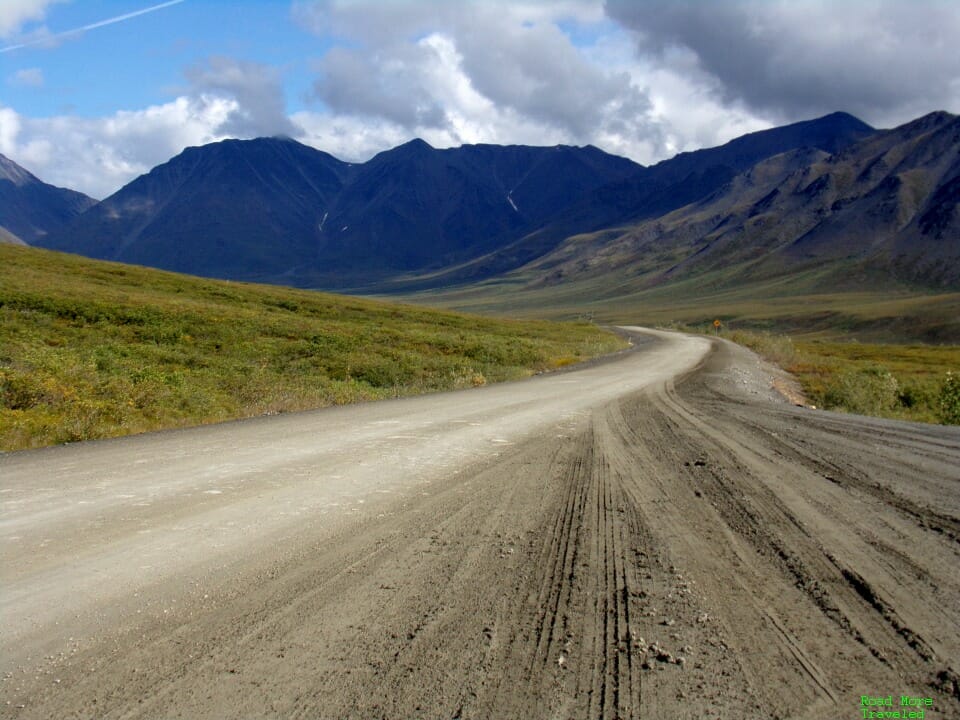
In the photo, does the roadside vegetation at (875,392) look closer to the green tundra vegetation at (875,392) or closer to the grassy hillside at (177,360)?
the green tundra vegetation at (875,392)

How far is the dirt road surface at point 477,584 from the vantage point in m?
3.02

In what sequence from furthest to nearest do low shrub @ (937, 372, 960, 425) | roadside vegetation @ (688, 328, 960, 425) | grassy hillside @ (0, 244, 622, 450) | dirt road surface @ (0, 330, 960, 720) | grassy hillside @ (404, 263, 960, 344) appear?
grassy hillside @ (404, 263, 960, 344)
roadside vegetation @ (688, 328, 960, 425)
low shrub @ (937, 372, 960, 425)
grassy hillside @ (0, 244, 622, 450)
dirt road surface @ (0, 330, 960, 720)

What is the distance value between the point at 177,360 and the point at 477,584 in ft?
58.4

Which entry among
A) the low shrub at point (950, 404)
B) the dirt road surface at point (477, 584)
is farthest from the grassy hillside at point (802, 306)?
the dirt road surface at point (477, 584)

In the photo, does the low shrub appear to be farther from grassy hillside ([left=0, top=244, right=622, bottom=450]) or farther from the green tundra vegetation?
grassy hillside ([left=0, top=244, right=622, bottom=450])

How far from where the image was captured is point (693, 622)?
11.8 ft

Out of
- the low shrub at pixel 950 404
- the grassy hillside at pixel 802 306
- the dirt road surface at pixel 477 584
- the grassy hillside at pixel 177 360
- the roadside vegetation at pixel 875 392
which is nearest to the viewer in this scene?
the dirt road surface at pixel 477 584

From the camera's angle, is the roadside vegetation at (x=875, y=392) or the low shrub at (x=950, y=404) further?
the roadside vegetation at (x=875, y=392)

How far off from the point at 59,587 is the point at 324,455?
13.9ft

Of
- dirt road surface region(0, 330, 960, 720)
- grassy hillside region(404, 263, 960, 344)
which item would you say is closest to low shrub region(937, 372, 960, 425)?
dirt road surface region(0, 330, 960, 720)

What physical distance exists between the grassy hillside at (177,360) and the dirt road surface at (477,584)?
3428 millimetres

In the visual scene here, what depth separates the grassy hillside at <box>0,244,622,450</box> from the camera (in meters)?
11.4

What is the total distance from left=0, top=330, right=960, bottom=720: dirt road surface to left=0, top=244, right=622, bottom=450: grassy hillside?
3.43 meters

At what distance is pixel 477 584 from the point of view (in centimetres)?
414
